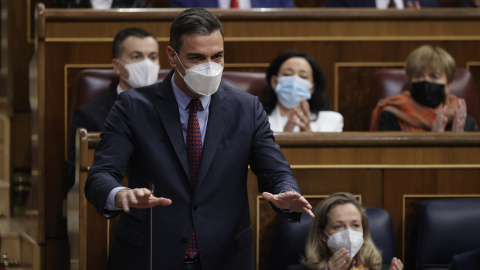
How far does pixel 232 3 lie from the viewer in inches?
67.4

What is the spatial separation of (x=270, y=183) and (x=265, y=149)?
0.11ft

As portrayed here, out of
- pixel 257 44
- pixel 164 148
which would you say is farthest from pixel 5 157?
pixel 164 148

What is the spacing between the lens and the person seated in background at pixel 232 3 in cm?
168

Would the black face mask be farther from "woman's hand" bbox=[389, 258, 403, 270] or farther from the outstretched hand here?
the outstretched hand

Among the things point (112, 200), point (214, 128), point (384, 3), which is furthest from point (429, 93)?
point (112, 200)

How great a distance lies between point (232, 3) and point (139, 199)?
1101 mm

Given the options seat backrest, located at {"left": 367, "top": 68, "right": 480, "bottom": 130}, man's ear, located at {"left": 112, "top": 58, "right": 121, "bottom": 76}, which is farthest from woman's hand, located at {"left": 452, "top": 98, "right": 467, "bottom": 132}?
man's ear, located at {"left": 112, "top": 58, "right": 121, "bottom": 76}

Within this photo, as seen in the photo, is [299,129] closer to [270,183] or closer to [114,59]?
[114,59]

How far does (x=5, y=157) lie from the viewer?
5.33 ft

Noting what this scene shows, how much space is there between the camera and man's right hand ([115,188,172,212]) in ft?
2.15

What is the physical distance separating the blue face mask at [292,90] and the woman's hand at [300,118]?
61mm

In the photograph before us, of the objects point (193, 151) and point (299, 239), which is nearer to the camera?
point (193, 151)

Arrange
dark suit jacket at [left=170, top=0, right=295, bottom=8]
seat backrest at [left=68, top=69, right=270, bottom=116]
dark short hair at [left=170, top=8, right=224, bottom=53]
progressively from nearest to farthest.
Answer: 1. dark short hair at [left=170, top=8, right=224, bottom=53]
2. seat backrest at [left=68, top=69, right=270, bottom=116]
3. dark suit jacket at [left=170, top=0, right=295, bottom=8]

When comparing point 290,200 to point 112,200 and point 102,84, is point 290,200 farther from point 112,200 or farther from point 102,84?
point 102,84
